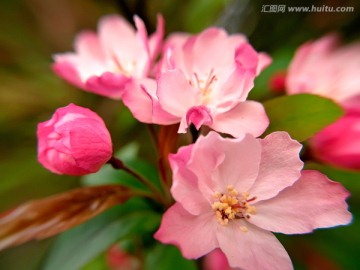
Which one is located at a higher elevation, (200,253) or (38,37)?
(38,37)

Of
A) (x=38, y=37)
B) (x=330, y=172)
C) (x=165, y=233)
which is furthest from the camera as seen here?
(x=38, y=37)

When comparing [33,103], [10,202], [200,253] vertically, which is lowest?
[10,202]

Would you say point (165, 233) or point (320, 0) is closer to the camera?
point (165, 233)

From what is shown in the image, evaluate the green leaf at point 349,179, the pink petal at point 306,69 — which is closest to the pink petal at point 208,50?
the pink petal at point 306,69

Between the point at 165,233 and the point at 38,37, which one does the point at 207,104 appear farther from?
the point at 38,37

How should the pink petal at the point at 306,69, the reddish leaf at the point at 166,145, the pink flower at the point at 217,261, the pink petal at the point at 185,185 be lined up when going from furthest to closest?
the pink flower at the point at 217,261 < the pink petal at the point at 306,69 < the reddish leaf at the point at 166,145 < the pink petal at the point at 185,185

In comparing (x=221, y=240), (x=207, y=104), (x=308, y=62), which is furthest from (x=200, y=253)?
(x=308, y=62)

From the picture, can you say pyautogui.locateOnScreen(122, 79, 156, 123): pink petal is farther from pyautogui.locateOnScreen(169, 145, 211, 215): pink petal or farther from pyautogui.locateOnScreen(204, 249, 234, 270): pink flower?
pyautogui.locateOnScreen(204, 249, 234, 270): pink flower

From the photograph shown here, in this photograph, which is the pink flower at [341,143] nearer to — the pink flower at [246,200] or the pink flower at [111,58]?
the pink flower at [246,200]
